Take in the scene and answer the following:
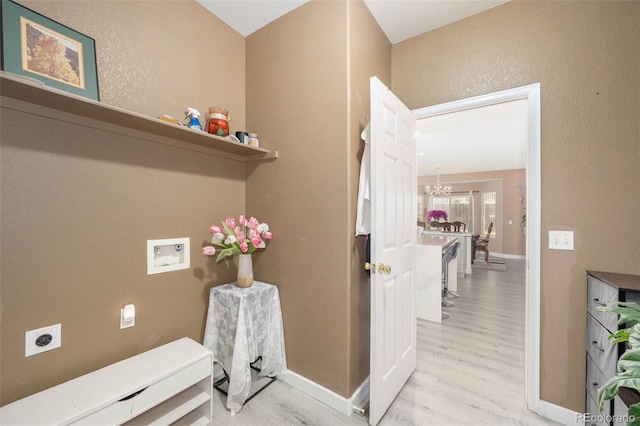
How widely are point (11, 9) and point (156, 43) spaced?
2.05 ft

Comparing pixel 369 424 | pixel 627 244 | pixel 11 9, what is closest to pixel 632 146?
pixel 627 244

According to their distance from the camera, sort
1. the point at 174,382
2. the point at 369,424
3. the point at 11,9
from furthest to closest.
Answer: the point at 369,424, the point at 174,382, the point at 11,9

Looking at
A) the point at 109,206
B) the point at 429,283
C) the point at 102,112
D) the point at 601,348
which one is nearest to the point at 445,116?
the point at 429,283

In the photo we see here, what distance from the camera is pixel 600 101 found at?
154cm

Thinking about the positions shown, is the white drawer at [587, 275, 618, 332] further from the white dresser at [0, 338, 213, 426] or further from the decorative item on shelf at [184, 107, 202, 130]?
the decorative item on shelf at [184, 107, 202, 130]

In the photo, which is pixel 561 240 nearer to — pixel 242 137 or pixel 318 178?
pixel 318 178

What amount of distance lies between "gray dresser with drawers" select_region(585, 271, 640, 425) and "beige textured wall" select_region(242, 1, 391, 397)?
129 centimetres

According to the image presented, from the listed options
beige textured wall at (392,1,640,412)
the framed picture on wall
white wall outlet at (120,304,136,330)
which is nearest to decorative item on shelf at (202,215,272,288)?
white wall outlet at (120,304,136,330)

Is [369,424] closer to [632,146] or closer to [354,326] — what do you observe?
[354,326]

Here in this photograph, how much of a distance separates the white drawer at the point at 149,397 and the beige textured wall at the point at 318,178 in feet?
2.21

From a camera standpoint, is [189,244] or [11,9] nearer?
[11,9]

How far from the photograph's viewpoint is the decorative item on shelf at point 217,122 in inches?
70.5

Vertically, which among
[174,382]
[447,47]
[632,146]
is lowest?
[174,382]

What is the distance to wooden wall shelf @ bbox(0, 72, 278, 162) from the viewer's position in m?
1.05
